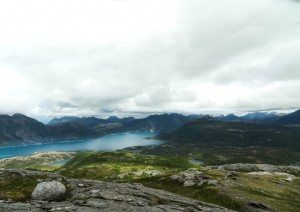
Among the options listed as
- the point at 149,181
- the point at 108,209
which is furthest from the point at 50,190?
the point at 149,181

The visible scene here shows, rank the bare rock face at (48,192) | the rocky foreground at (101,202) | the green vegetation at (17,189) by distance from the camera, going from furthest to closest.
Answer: the green vegetation at (17,189) → the bare rock face at (48,192) → the rocky foreground at (101,202)

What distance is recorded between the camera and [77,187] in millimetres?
76875

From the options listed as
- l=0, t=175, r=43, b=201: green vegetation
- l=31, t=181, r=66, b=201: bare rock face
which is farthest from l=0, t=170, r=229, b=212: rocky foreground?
l=0, t=175, r=43, b=201: green vegetation

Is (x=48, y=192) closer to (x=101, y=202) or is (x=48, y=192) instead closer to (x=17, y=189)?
(x=101, y=202)

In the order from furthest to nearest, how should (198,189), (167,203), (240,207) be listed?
(198,189) < (240,207) < (167,203)

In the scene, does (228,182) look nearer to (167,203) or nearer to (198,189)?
(198,189)

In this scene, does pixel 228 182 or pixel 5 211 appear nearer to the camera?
pixel 5 211

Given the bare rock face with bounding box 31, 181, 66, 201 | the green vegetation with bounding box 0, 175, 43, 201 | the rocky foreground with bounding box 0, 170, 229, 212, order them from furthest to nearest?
the green vegetation with bounding box 0, 175, 43, 201
the bare rock face with bounding box 31, 181, 66, 201
the rocky foreground with bounding box 0, 170, 229, 212

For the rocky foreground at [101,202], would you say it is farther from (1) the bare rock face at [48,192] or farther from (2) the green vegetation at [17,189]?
(2) the green vegetation at [17,189]

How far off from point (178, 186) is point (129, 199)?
5387cm

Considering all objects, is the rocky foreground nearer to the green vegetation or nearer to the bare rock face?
the bare rock face

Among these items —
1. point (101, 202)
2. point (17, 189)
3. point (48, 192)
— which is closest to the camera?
point (101, 202)

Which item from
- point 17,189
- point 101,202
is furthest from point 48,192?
point 17,189

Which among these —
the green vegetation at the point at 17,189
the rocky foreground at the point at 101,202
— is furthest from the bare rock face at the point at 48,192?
the green vegetation at the point at 17,189
